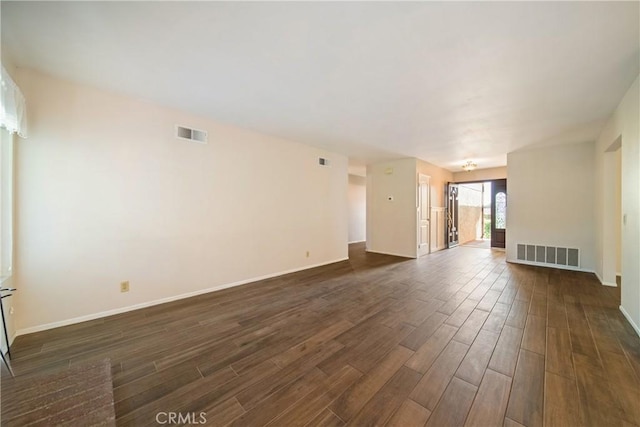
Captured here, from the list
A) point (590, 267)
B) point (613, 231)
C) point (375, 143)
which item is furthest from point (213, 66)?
point (590, 267)

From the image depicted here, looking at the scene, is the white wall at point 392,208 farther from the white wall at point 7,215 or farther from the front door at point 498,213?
the white wall at point 7,215

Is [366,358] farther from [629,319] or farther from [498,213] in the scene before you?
[498,213]

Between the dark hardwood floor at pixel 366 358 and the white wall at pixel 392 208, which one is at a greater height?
the white wall at pixel 392 208

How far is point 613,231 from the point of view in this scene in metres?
3.70

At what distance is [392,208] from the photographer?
20.3ft

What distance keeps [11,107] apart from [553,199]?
7914mm

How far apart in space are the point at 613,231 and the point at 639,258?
224cm

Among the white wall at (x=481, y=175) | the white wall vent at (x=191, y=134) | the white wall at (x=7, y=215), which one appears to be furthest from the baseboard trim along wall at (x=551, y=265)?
the white wall at (x=7, y=215)

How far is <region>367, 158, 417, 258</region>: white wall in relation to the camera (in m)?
5.82

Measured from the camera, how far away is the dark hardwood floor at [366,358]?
142 centimetres

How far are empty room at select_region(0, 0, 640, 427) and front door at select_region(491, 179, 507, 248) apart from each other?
8.68 ft

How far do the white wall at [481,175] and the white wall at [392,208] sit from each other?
9.75 feet

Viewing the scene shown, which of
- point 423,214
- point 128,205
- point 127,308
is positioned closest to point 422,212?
point 423,214
